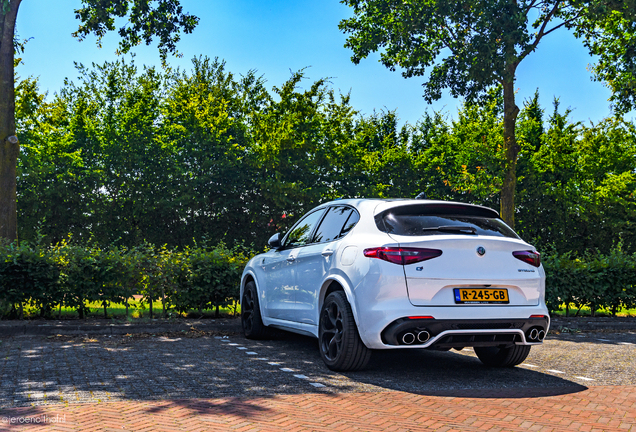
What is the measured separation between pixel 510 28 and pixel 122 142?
12.8 meters

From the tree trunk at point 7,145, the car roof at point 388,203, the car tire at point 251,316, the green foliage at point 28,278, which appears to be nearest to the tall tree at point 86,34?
the tree trunk at point 7,145

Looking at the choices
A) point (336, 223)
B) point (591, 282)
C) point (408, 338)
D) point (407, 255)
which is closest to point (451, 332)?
point (408, 338)

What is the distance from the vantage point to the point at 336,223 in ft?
22.2

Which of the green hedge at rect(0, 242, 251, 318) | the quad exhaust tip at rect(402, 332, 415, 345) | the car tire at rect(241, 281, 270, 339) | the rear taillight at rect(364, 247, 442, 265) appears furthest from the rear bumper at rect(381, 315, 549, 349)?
the green hedge at rect(0, 242, 251, 318)

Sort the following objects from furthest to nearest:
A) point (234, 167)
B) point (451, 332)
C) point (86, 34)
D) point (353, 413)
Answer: point (234, 167) < point (86, 34) < point (451, 332) < point (353, 413)

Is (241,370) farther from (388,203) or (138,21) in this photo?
(138,21)

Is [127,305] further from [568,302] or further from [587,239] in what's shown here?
[587,239]

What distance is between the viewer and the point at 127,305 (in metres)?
9.88

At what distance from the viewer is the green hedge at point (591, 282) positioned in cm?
1212

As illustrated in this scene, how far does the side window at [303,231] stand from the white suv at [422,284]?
28.5 inches

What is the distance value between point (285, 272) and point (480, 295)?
2.73 metres

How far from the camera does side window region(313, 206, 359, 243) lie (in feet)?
21.2

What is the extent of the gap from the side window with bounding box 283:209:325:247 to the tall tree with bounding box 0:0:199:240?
6.93 meters

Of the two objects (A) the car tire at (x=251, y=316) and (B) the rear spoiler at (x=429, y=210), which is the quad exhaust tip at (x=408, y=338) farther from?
(A) the car tire at (x=251, y=316)
